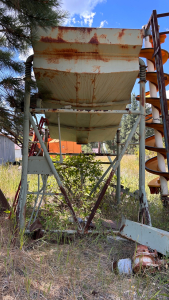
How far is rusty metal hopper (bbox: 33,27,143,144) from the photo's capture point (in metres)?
3.07

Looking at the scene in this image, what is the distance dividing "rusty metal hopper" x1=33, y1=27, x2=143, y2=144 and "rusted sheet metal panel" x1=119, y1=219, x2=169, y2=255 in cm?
187

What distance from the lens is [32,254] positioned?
2689 mm

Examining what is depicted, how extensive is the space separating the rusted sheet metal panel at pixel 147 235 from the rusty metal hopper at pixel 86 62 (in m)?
1.87

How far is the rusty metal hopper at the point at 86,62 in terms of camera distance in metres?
3.07

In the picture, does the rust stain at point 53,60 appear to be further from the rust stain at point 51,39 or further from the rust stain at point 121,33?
the rust stain at point 121,33

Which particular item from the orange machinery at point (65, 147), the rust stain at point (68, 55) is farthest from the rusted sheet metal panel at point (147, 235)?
the orange machinery at point (65, 147)

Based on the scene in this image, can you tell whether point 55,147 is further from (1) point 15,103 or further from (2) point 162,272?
(2) point 162,272

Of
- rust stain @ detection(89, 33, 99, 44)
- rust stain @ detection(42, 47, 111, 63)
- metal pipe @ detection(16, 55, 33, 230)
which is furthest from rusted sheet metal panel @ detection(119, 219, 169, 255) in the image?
rust stain @ detection(89, 33, 99, 44)

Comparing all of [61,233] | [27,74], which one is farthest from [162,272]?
[27,74]

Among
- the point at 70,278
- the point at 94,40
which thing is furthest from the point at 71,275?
the point at 94,40

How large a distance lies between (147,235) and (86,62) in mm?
2271

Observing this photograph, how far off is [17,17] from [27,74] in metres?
0.70

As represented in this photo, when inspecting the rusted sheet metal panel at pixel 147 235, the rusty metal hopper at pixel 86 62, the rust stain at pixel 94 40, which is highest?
the rust stain at pixel 94 40

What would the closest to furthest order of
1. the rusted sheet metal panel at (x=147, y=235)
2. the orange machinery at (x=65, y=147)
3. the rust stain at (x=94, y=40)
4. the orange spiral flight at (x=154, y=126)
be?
the rusted sheet metal panel at (x=147, y=235)
the rust stain at (x=94, y=40)
the orange spiral flight at (x=154, y=126)
the orange machinery at (x=65, y=147)
